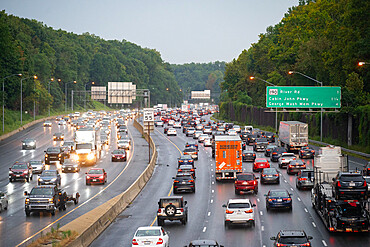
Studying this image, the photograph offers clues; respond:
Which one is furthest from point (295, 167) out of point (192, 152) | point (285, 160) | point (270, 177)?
point (192, 152)

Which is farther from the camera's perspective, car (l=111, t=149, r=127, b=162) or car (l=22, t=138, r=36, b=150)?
car (l=22, t=138, r=36, b=150)

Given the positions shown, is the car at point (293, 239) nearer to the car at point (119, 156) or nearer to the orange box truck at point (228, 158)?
the orange box truck at point (228, 158)

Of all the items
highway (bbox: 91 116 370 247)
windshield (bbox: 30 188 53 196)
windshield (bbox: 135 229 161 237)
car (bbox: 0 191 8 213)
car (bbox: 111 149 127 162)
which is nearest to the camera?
windshield (bbox: 135 229 161 237)

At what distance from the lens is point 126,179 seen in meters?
54.5

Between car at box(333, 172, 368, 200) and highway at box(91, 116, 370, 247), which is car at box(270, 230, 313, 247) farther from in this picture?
car at box(333, 172, 368, 200)

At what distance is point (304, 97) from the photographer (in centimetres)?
7162

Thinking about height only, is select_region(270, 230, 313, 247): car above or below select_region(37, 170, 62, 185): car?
above

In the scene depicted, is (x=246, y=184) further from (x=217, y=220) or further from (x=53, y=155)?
(x=53, y=155)

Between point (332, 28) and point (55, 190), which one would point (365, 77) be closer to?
point (332, 28)

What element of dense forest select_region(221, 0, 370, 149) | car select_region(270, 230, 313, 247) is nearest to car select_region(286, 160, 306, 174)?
dense forest select_region(221, 0, 370, 149)

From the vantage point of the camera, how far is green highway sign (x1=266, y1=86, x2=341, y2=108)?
70.6 m

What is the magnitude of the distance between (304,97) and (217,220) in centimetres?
4074

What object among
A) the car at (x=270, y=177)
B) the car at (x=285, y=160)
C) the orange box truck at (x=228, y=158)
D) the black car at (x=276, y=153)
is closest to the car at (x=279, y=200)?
the car at (x=270, y=177)

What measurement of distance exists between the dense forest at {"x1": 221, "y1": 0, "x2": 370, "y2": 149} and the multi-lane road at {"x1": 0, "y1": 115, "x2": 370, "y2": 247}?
1642 centimetres
